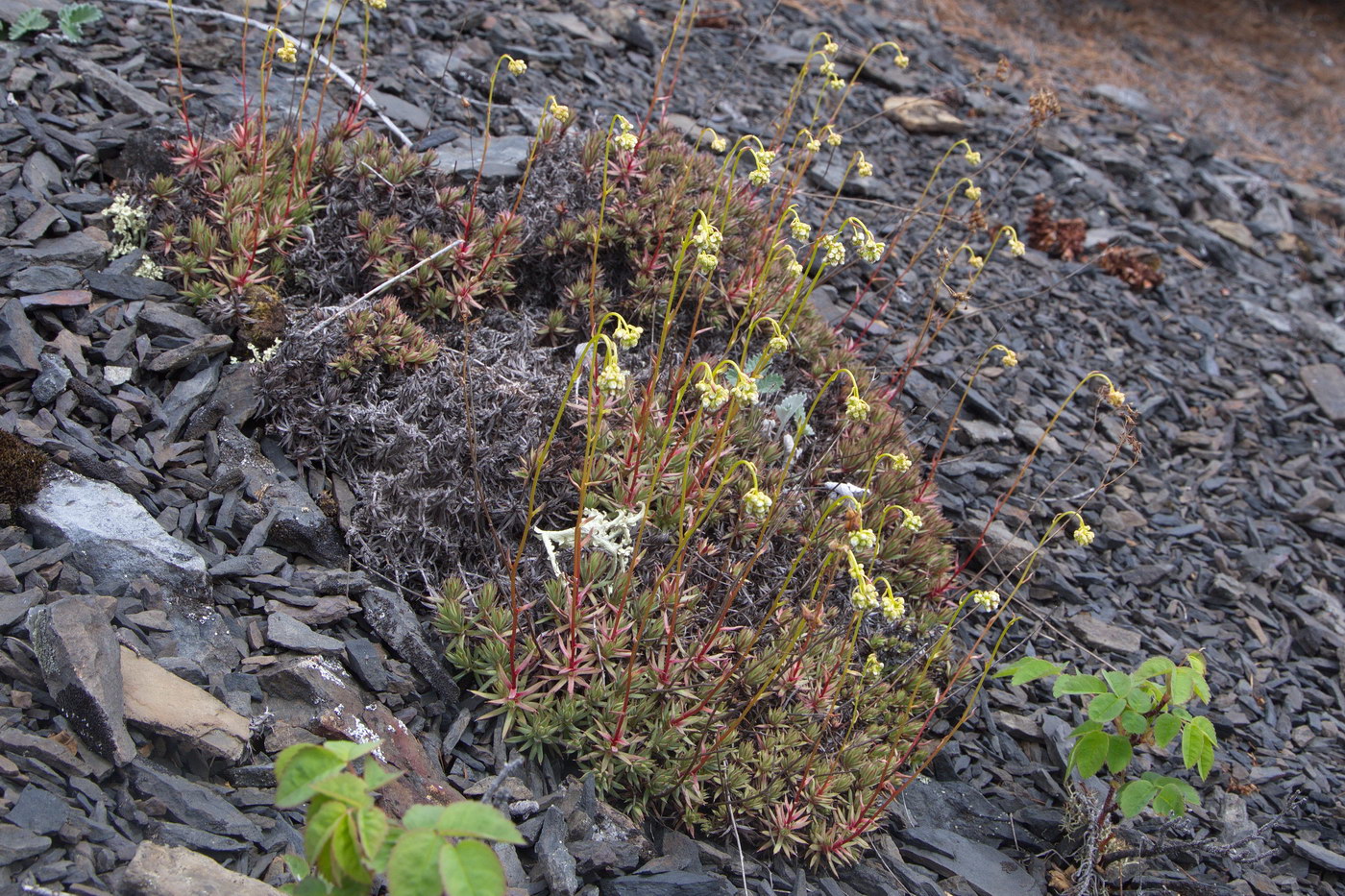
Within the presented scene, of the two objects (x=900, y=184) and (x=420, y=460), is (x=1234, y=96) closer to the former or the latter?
(x=900, y=184)

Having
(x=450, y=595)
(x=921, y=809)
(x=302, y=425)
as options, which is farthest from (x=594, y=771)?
(x=302, y=425)

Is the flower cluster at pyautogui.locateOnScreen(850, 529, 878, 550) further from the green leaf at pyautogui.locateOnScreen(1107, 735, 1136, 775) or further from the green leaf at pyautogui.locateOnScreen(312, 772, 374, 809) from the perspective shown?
the green leaf at pyautogui.locateOnScreen(312, 772, 374, 809)

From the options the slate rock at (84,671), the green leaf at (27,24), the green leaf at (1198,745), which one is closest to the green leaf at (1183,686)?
the green leaf at (1198,745)

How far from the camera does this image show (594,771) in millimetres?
3256

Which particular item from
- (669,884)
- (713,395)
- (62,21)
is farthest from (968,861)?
(62,21)

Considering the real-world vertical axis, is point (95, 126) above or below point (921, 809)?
above

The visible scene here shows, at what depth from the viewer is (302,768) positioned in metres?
1.99

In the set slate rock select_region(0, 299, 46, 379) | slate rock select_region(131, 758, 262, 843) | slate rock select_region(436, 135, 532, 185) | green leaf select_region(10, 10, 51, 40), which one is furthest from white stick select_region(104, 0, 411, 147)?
slate rock select_region(131, 758, 262, 843)

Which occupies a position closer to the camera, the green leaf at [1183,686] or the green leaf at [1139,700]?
the green leaf at [1183,686]

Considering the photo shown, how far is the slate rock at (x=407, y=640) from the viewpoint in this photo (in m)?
3.39

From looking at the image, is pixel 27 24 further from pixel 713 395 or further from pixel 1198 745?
pixel 1198 745

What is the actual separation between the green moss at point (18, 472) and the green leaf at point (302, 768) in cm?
185

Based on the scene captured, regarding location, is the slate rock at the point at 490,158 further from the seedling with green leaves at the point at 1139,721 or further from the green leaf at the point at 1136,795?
the green leaf at the point at 1136,795

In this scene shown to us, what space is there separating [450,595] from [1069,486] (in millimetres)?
3712
